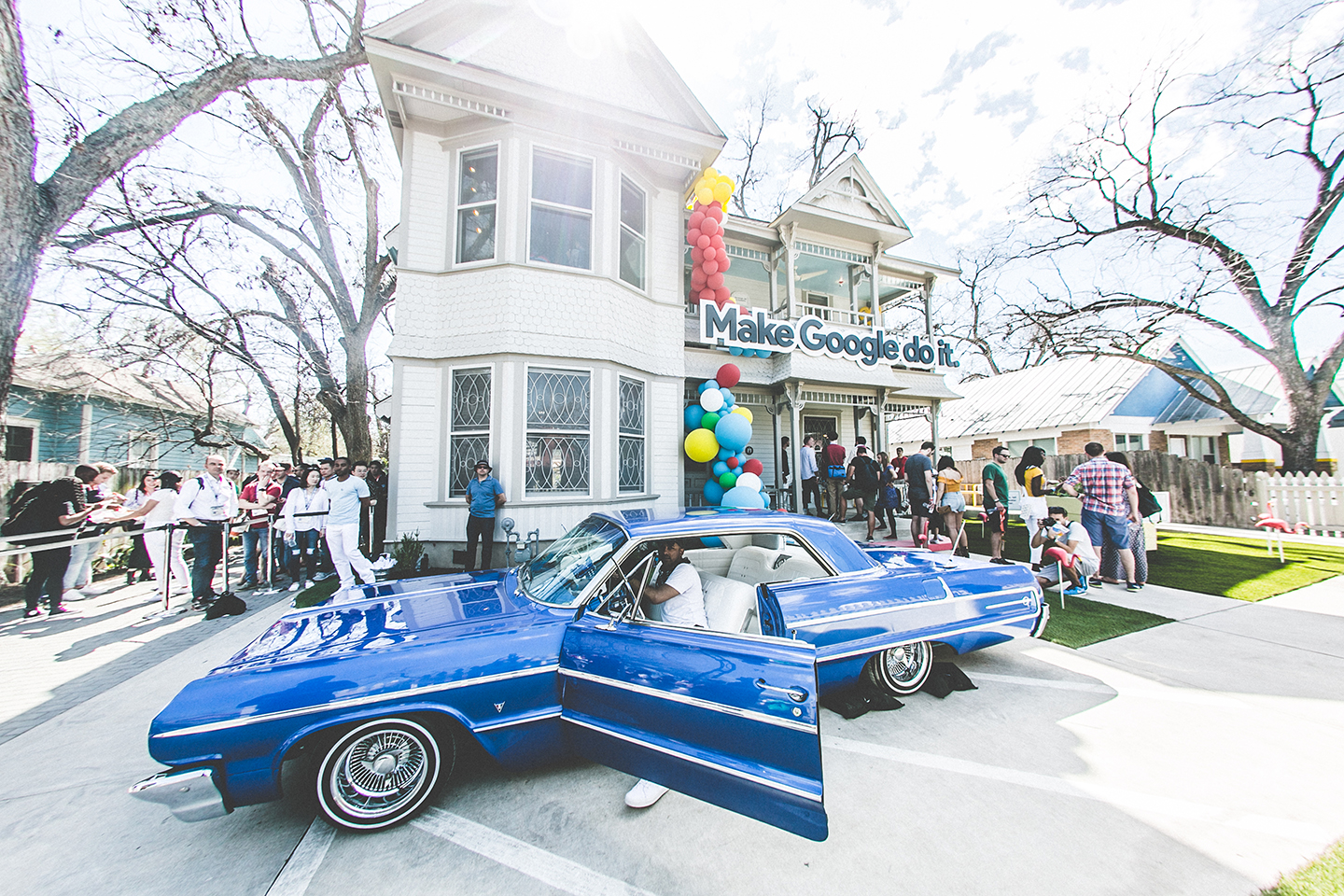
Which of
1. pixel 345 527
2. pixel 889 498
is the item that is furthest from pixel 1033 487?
pixel 345 527

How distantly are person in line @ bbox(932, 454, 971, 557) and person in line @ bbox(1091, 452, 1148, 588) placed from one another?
165 centimetres

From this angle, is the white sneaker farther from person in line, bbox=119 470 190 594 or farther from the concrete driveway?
person in line, bbox=119 470 190 594

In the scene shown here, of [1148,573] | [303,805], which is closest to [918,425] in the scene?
[1148,573]

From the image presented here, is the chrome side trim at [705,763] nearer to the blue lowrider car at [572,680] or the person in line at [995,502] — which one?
the blue lowrider car at [572,680]

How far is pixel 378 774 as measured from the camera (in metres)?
2.42

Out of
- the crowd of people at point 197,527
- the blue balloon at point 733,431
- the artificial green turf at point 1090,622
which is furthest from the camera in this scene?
the blue balloon at point 733,431

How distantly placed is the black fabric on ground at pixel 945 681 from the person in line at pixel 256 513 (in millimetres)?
8578

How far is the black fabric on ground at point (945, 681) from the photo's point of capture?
3.51 m

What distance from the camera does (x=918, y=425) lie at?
2370 cm

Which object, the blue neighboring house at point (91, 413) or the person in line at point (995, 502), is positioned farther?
the blue neighboring house at point (91, 413)

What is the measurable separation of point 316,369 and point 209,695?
14.2 m

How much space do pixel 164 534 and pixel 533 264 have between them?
6084 millimetres

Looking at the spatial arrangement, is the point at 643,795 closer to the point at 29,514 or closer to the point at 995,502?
the point at 995,502

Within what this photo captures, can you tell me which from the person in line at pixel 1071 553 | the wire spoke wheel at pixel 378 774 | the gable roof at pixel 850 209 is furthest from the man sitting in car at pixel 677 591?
the gable roof at pixel 850 209
